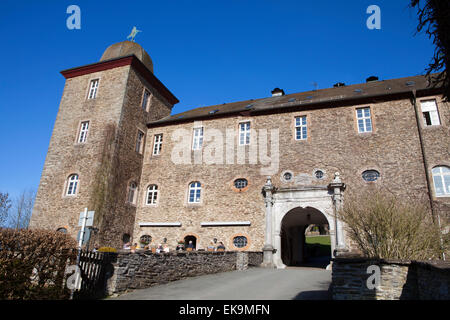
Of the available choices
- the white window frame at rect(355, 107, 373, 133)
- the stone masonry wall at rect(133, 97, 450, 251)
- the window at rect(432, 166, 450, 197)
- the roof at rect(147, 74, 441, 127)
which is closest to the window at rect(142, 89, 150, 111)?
the roof at rect(147, 74, 441, 127)

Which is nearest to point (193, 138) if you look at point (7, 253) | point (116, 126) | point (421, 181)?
point (116, 126)

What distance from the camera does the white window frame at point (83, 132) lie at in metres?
19.0

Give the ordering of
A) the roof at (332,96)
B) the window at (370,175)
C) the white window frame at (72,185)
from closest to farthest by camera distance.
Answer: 1. the window at (370,175)
2. the roof at (332,96)
3. the white window frame at (72,185)

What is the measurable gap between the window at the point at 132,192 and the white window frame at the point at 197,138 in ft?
14.1

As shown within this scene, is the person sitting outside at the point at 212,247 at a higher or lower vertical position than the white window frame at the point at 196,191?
lower

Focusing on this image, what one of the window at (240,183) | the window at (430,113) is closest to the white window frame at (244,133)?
the window at (240,183)

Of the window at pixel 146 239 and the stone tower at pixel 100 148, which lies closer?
the stone tower at pixel 100 148

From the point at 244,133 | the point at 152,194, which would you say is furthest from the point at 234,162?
the point at 152,194

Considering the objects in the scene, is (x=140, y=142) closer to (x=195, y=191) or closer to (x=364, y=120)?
(x=195, y=191)

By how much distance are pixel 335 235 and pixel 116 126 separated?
519 inches

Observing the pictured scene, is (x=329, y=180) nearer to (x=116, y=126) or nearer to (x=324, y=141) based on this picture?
(x=324, y=141)

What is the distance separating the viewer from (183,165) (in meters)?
19.1

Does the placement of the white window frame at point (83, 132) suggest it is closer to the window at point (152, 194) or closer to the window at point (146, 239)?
the window at point (152, 194)

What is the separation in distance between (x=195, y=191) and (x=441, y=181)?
1228 centimetres
